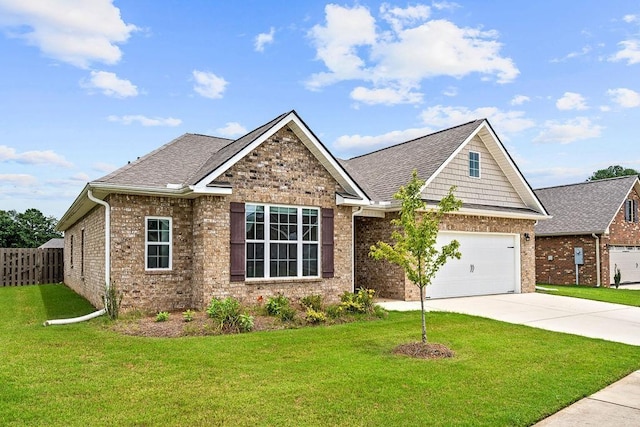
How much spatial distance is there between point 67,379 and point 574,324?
416 inches

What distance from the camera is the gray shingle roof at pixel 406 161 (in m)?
15.9

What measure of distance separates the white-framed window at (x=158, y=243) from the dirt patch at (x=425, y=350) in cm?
626

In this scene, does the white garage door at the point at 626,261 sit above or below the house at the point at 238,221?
below

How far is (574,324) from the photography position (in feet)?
37.3

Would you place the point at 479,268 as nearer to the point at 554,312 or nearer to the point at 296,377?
the point at 554,312

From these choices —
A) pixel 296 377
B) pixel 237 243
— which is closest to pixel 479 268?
pixel 237 243

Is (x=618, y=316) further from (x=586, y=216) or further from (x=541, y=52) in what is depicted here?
(x=586, y=216)

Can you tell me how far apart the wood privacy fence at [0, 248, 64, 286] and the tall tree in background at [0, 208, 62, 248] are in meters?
16.3

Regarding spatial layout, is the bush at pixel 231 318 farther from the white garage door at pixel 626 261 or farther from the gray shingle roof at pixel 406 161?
the white garage door at pixel 626 261

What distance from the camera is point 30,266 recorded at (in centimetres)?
2278

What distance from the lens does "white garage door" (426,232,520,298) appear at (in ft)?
52.0

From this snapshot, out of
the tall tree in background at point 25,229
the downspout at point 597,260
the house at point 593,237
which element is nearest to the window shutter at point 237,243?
the house at point 593,237

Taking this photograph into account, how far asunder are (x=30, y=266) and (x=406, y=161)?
18070mm

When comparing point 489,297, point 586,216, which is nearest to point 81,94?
point 489,297
